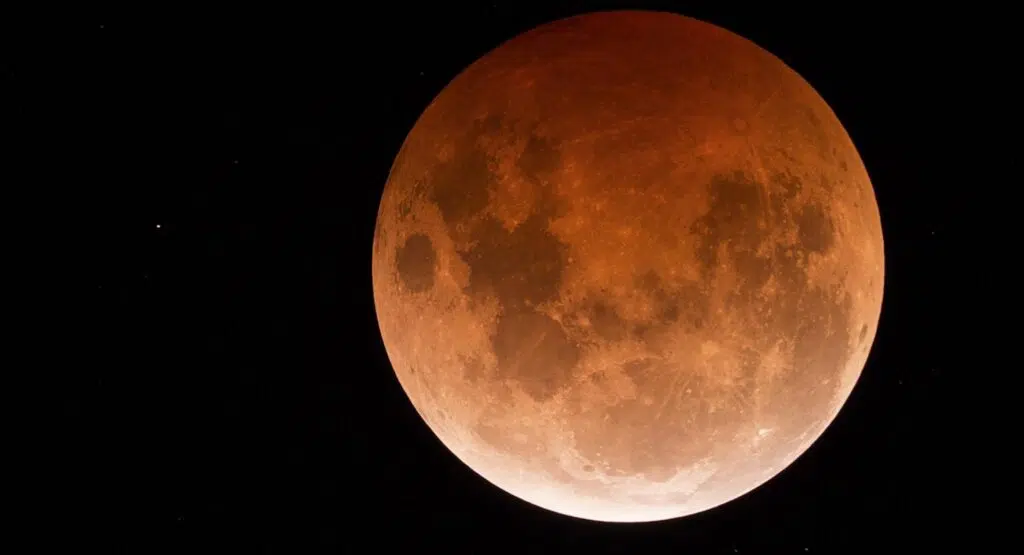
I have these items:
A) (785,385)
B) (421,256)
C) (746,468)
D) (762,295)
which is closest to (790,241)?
(762,295)

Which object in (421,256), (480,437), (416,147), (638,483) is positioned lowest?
(638,483)

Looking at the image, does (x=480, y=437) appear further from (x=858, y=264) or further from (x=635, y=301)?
(x=858, y=264)

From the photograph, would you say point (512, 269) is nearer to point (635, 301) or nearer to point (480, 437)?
point (635, 301)

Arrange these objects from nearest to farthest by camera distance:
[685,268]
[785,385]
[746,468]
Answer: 1. [685,268]
2. [785,385]
3. [746,468]

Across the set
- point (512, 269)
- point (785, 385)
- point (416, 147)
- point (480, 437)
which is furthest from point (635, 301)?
point (416, 147)

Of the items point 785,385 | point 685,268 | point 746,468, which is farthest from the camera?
point 746,468

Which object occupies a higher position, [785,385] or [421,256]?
[421,256]

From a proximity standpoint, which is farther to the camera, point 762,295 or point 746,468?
point 746,468
